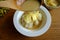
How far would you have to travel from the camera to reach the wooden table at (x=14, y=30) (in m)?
0.84

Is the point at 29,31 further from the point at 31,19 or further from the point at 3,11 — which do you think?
the point at 3,11

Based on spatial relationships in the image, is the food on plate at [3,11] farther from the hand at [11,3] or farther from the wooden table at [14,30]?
the hand at [11,3]

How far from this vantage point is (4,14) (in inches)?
35.2

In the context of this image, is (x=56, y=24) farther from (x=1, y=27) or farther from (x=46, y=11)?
(x=1, y=27)

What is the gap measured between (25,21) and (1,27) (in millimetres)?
147

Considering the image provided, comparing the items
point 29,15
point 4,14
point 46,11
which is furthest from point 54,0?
point 4,14

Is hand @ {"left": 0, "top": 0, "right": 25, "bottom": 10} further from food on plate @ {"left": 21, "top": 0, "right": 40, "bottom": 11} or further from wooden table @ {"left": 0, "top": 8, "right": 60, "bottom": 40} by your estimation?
wooden table @ {"left": 0, "top": 8, "right": 60, "bottom": 40}

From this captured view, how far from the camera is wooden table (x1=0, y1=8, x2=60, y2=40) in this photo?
0.84m

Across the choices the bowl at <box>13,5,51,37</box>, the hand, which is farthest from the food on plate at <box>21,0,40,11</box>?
the bowl at <box>13,5,51,37</box>

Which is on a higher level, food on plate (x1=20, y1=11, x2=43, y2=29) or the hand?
the hand

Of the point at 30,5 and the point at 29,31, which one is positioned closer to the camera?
the point at 30,5

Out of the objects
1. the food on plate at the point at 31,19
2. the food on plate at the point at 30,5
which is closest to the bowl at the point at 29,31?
the food on plate at the point at 31,19

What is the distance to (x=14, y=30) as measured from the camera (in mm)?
860

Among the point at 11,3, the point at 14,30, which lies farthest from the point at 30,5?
the point at 14,30
